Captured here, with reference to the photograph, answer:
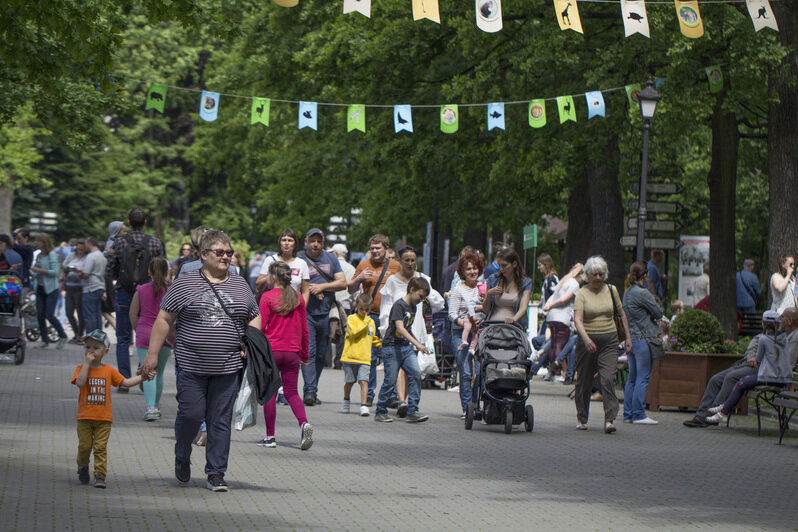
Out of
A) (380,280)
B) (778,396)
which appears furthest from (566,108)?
(778,396)

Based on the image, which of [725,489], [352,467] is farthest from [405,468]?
[725,489]

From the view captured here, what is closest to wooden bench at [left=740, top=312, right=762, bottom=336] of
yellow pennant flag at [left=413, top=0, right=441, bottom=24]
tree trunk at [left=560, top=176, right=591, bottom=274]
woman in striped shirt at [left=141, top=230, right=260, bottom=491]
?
tree trunk at [left=560, top=176, right=591, bottom=274]

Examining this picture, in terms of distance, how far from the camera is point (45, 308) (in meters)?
22.9

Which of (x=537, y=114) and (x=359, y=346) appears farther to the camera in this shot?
(x=537, y=114)

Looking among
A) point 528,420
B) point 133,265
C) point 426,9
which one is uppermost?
point 426,9

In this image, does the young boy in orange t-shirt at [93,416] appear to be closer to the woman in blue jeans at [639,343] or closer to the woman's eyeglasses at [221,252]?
the woman's eyeglasses at [221,252]

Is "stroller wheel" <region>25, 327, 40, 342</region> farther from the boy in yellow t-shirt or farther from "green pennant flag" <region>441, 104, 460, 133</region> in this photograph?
the boy in yellow t-shirt

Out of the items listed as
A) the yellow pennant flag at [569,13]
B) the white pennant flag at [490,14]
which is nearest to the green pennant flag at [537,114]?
the white pennant flag at [490,14]

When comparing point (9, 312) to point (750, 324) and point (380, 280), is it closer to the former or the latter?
point (380, 280)

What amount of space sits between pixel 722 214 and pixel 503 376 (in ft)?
38.3

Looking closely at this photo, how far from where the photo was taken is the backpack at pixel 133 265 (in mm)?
15953

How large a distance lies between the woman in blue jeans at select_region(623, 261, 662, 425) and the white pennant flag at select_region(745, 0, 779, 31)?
4.74 metres

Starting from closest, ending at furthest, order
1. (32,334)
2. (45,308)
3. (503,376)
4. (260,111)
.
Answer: (503,376) < (45,308) < (32,334) < (260,111)

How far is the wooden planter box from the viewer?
17062 mm
